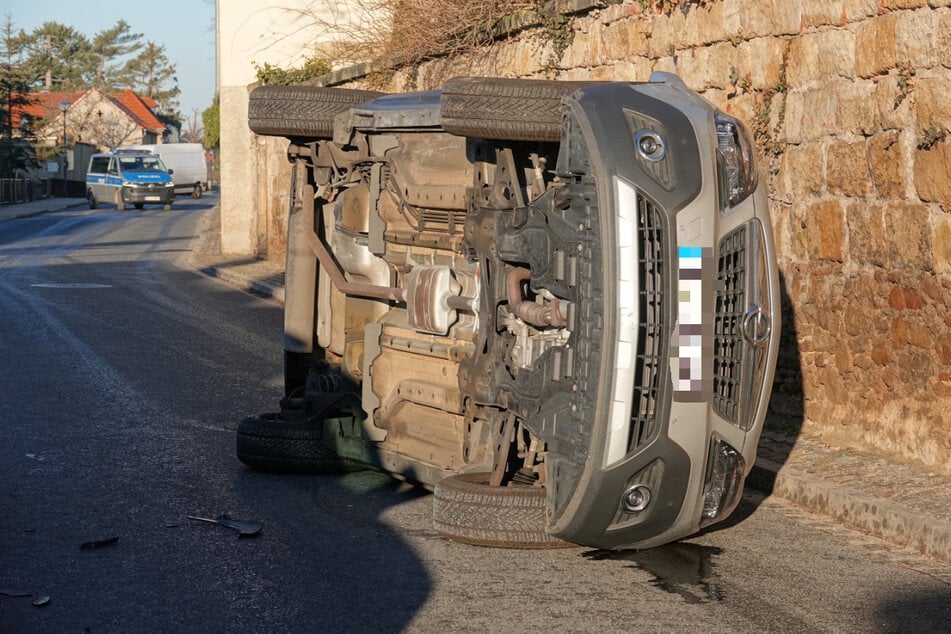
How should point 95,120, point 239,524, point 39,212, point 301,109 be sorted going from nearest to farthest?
point 239,524 < point 301,109 < point 39,212 < point 95,120

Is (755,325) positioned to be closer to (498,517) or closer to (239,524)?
(498,517)

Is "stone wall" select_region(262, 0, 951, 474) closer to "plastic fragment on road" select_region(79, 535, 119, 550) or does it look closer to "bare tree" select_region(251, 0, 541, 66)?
"plastic fragment on road" select_region(79, 535, 119, 550)

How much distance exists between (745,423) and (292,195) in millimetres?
3489

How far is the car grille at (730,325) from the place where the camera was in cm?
510

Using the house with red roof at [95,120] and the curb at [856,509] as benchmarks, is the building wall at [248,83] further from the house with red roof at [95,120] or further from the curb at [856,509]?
the house with red roof at [95,120]

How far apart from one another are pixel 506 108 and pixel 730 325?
1.38m

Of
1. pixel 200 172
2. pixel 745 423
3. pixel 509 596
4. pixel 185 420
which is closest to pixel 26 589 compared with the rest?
pixel 509 596

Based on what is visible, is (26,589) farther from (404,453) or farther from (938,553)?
(938,553)

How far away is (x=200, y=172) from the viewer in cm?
6681

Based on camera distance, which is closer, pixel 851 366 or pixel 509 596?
pixel 509 596

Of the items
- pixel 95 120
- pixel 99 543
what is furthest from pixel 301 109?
pixel 95 120

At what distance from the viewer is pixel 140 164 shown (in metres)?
54.3

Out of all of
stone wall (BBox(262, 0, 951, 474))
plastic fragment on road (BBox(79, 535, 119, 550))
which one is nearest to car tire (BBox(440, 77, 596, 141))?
plastic fragment on road (BBox(79, 535, 119, 550))

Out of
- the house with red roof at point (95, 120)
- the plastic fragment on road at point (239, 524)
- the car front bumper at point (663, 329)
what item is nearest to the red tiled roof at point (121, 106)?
the house with red roof at point (95, 120)
